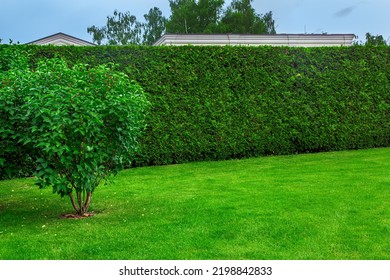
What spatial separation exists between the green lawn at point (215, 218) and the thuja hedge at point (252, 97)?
8.04ft

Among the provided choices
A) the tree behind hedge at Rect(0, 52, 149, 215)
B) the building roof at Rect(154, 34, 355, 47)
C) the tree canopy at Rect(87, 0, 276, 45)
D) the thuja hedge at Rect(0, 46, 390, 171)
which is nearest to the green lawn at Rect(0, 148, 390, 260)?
the tree behind hedge at Rect(0, 52, 149, 215)

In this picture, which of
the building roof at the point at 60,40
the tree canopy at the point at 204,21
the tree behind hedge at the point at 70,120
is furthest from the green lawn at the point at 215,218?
the tree canopy at the point at 204,21

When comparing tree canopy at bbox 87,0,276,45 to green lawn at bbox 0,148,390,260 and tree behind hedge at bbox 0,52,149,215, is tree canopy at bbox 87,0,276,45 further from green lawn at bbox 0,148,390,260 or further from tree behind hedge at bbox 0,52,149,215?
tree behind hedge at bbox 0,52,149,215

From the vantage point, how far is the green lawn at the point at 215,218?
4750 millimetres

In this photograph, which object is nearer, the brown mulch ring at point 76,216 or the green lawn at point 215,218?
the green lawn at point 215,218

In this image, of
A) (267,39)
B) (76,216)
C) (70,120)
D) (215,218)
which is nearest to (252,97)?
(215,218)

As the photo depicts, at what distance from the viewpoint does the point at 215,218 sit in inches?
235

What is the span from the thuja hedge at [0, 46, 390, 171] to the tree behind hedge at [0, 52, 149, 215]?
5.09 meters

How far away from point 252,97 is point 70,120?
25.4ft

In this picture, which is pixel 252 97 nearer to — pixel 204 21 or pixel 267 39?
pixel 267 39

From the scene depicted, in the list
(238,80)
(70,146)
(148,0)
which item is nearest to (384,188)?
(70,146)

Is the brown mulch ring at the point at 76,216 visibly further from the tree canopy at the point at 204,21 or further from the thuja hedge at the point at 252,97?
the tree canopy at the point at 204,21

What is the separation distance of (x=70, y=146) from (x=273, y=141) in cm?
794

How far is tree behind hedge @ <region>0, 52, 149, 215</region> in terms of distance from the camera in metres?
5.68
